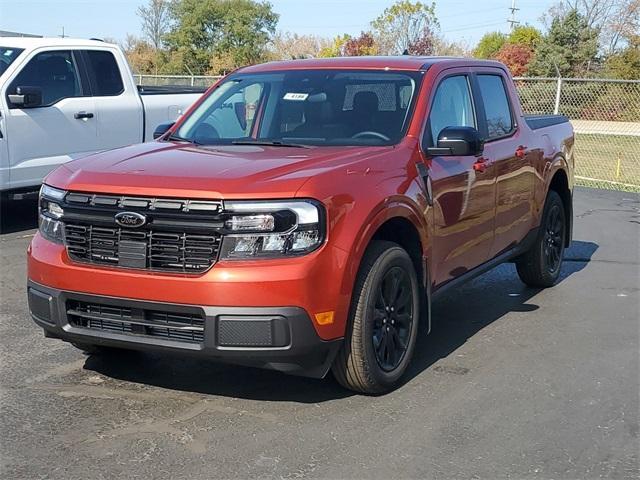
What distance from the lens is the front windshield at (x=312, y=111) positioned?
5.23 metres

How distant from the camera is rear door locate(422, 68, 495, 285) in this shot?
17.0 ft

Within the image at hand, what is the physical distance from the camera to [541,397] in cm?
475

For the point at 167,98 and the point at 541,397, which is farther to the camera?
the point at 167,98

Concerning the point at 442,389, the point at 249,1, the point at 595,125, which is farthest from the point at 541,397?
the point at 249,1

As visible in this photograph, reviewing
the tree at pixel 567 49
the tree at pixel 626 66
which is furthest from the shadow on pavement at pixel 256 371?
the tree at pixel 567 49

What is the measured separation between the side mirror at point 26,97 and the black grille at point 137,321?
5386mm

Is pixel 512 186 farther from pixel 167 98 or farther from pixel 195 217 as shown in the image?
pixel 167 98

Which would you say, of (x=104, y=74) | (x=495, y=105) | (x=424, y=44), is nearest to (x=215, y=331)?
(x=495, y=105)

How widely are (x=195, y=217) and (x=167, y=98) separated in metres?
7.45

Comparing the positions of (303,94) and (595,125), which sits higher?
(303,94)

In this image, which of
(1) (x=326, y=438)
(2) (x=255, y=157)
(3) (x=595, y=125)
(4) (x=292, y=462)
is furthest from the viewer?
(3) (x=595, y=125)

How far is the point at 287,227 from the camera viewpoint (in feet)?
13.2

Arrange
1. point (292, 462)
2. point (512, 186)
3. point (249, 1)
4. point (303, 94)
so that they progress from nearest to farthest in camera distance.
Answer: point (292, 462)
point (303, 94)
point (512, 186)
point (249, 1)

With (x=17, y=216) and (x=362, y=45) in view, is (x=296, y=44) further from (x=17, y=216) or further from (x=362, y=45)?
(x=17, y=216)
